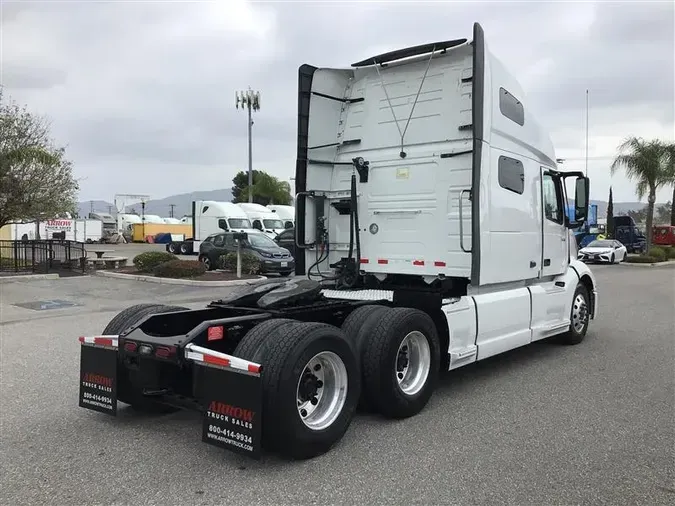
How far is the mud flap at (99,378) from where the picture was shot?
4.57 meters

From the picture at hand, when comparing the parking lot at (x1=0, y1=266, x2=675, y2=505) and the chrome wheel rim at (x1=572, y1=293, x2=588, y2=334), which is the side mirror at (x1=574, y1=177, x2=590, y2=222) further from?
the parking lot at (x1=0, y1=266, x2=675, y2=505)

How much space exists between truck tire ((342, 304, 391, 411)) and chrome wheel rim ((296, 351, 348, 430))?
14.5 inches

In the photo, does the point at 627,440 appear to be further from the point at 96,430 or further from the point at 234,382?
the point at 96,430

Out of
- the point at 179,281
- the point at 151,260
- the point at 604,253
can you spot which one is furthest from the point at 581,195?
the point at 604,253

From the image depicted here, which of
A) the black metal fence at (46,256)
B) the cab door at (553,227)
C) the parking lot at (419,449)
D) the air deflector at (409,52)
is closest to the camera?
the parking lot at (419,449)

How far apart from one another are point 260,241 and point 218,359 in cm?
1704

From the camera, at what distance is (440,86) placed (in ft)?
21.5

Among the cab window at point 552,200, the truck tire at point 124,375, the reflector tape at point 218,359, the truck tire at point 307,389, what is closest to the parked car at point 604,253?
the cab window at point 552,200

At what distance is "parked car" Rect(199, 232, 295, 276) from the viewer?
773 inches

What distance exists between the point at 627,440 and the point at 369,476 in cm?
218

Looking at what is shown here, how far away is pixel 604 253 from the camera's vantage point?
29.2 metres

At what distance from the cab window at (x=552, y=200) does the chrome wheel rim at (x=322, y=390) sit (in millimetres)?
4322

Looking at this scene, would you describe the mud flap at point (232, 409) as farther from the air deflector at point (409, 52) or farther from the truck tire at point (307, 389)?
the air deflector at point (409, 52)

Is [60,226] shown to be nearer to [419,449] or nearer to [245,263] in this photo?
[245,263]
